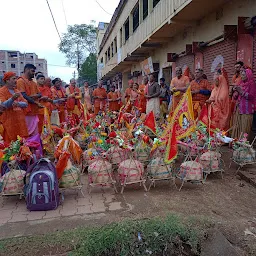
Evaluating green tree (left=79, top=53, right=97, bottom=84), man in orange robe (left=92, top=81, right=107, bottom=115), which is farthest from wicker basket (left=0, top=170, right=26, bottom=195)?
green tree (left=79, top=53, right=97, bottom=84)

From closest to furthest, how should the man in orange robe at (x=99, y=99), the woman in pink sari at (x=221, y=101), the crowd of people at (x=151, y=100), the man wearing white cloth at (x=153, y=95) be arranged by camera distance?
the crowd of people at (x=151, y=100) → the woman in pink sari at (x=221, y=101) → the man wearing white cloth at (x=153, y=95) → the man in orange robe at (x=99, y=99)

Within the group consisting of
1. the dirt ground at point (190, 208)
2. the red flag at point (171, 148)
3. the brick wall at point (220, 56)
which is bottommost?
the dirt ground at point (190, 208)

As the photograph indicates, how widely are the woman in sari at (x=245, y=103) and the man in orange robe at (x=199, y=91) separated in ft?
3.29

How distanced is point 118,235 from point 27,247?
2.68 ft

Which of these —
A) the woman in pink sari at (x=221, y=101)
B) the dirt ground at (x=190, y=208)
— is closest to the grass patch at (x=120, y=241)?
the dirt ground at (x=190, y=208)

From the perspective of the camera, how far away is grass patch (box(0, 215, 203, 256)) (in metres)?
2.32

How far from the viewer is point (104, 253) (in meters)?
2.34

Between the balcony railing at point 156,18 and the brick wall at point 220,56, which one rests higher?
the balcony railing at point 156,18

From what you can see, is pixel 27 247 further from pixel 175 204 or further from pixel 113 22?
pixel 113 22

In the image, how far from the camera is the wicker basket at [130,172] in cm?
373

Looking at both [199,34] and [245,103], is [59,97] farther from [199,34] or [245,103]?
[245,103]

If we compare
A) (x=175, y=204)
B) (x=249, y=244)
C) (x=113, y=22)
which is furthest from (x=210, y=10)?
(x=113, y=22)

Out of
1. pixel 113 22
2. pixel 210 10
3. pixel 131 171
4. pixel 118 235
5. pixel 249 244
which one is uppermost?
pixel 113 22

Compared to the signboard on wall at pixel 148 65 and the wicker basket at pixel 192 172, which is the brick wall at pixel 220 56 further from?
the signboard on wall at pixel 148 65
